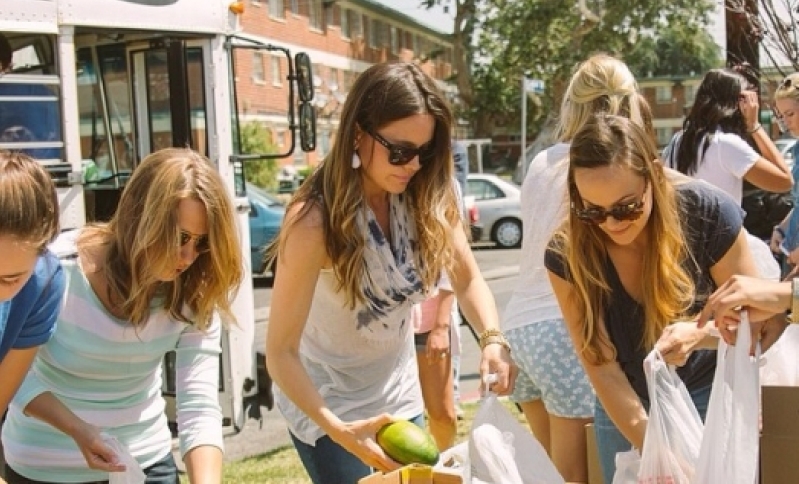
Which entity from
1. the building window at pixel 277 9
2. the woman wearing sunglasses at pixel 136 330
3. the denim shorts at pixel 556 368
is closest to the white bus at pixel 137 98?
the denim shorts at pixel 556 368

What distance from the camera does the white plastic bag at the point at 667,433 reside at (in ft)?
8.45

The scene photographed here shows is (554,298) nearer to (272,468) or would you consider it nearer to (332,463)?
(332,463)

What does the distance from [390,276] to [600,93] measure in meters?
1.12

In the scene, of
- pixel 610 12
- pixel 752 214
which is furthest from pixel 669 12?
pixel 752 214

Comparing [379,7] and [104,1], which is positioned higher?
[379,7]

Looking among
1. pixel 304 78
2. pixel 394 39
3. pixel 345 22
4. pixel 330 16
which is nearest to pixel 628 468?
pixel 304 78

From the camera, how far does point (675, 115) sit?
227ft

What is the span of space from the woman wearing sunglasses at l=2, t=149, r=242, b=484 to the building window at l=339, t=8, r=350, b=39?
42685 millimetres

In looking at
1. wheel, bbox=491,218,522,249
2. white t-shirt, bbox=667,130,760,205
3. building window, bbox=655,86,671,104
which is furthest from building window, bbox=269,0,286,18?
building window, bbox=655,86,671,104

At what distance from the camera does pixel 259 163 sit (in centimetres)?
2853

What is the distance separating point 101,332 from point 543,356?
1.50 m

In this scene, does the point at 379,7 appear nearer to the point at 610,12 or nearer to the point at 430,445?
the point at 610,12

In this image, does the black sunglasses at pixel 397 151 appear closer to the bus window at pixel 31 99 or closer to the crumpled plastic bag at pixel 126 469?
the crumpled plastic bag at pixel 126 469

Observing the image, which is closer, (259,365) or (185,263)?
(185,263)
